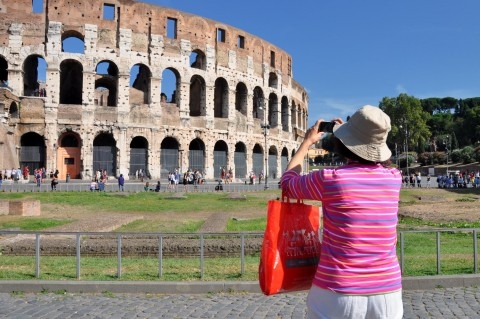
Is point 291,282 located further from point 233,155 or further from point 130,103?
point 233,155

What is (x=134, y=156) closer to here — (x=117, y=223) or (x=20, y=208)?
(x=20, y=208)

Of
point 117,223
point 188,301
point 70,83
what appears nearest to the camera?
point 188,301

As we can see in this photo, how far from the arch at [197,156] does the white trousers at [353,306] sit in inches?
1363

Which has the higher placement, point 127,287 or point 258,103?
point 258,103

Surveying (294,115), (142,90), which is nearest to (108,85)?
(142,90)

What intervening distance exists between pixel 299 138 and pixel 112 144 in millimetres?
22217

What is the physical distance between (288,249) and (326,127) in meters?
0.70

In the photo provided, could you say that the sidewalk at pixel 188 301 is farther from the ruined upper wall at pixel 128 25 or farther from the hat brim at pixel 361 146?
the ruined upper wall at pixel 128 25

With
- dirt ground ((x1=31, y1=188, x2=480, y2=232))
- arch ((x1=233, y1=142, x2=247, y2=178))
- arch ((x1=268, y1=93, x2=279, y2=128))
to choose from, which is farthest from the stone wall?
arch ((x1=268, y1=93, x2=279, y2=128))

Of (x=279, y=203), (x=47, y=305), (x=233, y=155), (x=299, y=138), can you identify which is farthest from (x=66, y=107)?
(x=279, y=203)

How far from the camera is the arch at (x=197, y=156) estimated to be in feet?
120

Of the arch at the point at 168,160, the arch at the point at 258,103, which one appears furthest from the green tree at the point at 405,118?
the arch at the point at 168,160

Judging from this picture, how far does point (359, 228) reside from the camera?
213 cm

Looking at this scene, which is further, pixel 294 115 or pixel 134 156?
pixel 294 115
